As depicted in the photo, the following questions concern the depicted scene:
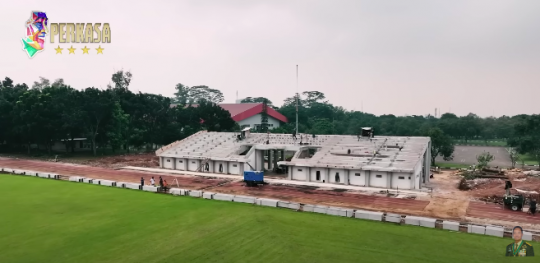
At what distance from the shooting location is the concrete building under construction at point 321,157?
138 feet

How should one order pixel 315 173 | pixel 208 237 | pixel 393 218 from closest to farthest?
pixel 208 237
pixel 393 218
pixel 315 173

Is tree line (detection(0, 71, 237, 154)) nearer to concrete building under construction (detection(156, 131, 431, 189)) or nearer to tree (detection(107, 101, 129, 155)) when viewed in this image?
tree (detection(107, 101, 129, 155))

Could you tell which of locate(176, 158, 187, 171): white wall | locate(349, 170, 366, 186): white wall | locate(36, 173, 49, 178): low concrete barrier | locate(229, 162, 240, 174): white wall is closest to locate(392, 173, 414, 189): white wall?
locate(349, 170, 366, 186): white wall

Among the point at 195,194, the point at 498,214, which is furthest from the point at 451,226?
the point at 195,194

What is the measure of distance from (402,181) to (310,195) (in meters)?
11.3

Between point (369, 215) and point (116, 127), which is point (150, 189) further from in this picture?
point (116, 127)

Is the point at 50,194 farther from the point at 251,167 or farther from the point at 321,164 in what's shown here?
the point at 321,164

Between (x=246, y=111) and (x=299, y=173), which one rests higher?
(x=246, y=111)

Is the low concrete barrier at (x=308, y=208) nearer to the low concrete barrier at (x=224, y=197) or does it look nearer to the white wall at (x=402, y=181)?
the low concrete barrier at (x=224, y=197)

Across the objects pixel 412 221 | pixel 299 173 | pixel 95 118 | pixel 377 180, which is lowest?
pixel 412 221

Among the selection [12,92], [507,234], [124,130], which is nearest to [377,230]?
[507,234]

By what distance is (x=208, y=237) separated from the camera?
22281 mm

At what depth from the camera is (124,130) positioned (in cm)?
7556

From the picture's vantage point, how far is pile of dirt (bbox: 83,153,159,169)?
6106 centimetres
